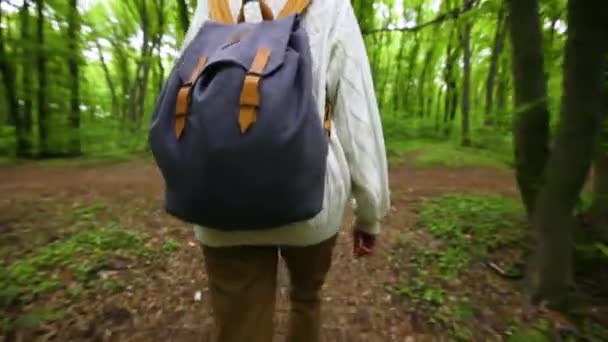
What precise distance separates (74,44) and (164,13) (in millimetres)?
5650

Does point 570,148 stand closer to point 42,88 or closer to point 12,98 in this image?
point 42,88

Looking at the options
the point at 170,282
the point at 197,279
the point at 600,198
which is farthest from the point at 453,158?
the point at 170,282

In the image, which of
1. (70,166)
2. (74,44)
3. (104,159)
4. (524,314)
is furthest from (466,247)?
(74,44)

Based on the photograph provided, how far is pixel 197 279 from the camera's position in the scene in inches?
128

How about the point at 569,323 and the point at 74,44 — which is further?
the point at 74,44

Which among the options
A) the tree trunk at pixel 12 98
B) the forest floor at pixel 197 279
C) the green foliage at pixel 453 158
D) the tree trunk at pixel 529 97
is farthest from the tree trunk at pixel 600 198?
the tree trunk at pixel 12 98

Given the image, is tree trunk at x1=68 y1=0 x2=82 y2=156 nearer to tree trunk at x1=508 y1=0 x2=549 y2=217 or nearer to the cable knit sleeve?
tree trunk at x1=508 y1=0 x2=549 y2=217

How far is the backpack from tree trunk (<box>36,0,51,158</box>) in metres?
10.0

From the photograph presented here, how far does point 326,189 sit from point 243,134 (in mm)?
377

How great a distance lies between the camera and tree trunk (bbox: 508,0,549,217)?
291 centimetres

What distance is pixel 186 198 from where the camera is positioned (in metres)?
1.00

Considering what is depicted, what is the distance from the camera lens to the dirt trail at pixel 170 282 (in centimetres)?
257

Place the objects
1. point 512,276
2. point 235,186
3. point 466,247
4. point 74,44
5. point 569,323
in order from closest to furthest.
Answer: point 235,186 < point 569,323 < point 512,276 < point 466,247 < point 74,44

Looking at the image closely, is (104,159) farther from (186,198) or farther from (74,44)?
(186,198)
